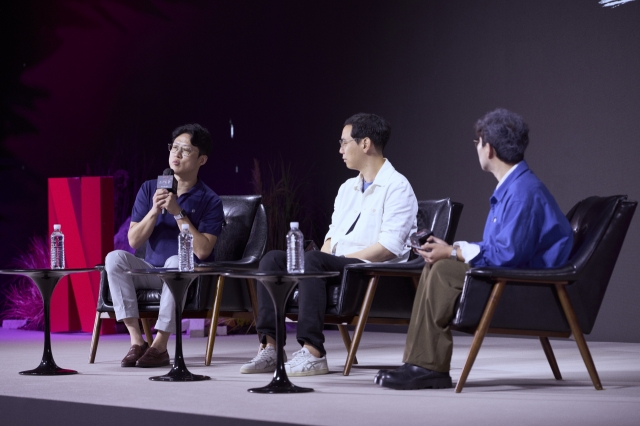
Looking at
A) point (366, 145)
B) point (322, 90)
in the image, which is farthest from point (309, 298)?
point (322, 90)

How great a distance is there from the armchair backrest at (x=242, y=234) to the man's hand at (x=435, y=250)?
5.13ft

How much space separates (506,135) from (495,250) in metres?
0.45

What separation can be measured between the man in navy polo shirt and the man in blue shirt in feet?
4.48

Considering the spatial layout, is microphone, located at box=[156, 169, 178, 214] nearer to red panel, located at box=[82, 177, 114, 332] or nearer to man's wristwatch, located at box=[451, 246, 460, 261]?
man's wristwatch, located at box=[451, 246, 460, 261]

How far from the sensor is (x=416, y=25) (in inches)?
271

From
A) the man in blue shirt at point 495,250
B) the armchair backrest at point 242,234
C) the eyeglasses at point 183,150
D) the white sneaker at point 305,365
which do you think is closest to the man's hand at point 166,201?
the eyeglasses at point 183,150

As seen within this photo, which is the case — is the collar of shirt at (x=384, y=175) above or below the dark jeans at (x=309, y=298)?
above

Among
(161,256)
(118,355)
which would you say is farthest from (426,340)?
(118,355)

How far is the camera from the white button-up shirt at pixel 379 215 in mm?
4305

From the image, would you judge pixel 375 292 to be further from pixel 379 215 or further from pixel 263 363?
pixel 263 363

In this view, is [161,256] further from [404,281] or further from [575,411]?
[575,411]

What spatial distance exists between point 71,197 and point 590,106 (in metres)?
3.83

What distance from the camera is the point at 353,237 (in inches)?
175

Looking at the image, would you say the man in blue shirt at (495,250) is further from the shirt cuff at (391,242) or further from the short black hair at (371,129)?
the short black hair at (371,129)
